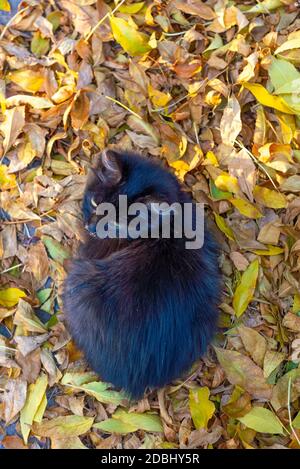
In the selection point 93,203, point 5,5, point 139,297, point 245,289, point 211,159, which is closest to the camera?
point 139,297

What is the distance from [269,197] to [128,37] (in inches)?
42.4

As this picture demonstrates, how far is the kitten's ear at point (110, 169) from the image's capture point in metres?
2.21

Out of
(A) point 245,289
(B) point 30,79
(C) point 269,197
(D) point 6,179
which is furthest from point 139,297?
(B) point 30,79

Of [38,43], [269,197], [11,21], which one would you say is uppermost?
[11,21]

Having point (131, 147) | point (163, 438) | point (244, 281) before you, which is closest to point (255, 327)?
point (244, 281)

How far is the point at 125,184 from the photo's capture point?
2250 millimetres

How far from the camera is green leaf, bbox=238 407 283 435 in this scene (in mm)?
2428

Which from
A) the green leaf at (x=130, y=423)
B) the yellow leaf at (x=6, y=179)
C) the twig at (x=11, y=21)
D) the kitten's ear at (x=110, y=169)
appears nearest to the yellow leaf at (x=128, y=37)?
the twig at (x=11, y=21)

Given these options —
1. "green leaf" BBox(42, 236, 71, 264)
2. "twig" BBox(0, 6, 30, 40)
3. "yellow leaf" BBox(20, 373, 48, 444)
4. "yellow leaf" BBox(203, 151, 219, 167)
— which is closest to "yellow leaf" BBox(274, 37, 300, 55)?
"yellow leaf" BBox(203, 151, 219, 167)

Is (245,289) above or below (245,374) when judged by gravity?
above

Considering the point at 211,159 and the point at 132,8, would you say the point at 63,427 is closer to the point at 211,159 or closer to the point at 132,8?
the point at 211,159

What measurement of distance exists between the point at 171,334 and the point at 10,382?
2.85 feet

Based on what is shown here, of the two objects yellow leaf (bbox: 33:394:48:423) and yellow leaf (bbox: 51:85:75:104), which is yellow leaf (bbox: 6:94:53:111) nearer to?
yellow leaf (bbox: 51:85:75:104)

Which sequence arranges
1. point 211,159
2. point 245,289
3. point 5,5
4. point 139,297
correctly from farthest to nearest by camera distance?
1. point 5,5
2. point 211,159
3. point 245,289
4. point 139,297
